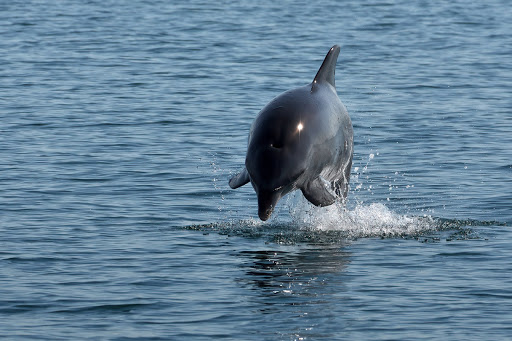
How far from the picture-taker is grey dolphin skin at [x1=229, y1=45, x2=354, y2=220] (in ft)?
40.1

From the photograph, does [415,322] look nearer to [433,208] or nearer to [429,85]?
[433,208]

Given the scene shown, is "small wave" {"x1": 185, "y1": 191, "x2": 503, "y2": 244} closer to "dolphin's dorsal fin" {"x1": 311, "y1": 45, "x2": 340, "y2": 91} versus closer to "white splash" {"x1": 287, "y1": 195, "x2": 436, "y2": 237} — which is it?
"white splash" {"x1": 287, "y1": 195, "x2": 436, "y2": 237}

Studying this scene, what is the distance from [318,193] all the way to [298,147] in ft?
2.21

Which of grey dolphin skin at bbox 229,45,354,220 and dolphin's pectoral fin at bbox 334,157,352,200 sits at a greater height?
grey dolphin skin at bbox 229,45,354,220

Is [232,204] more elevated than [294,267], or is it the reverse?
[294,267]

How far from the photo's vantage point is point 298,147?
12.4 m

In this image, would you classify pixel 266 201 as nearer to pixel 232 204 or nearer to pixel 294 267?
pixel 294 267

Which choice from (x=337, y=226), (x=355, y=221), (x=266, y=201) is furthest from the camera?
(x=355, y=221)

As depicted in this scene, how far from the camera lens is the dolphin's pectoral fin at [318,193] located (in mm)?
12823

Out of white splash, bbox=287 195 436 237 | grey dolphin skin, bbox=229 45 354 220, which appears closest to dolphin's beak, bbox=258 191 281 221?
grey dolphin skin, bbox=229 45 354 220

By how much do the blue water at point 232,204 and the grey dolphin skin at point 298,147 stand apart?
107 cm

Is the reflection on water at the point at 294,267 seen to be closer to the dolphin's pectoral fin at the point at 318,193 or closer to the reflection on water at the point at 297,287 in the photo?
the reflection on water at the point at 297,287

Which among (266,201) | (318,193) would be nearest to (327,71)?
(318,193)

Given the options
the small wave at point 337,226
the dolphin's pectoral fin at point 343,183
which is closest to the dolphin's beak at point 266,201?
the dolphin's pectoral fin at point 343,183
